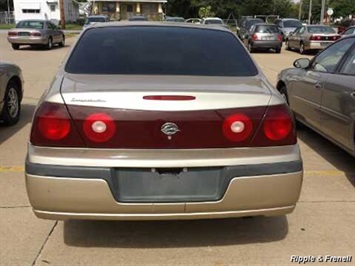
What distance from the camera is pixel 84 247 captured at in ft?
12.4

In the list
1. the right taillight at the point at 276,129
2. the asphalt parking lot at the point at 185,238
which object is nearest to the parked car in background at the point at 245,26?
the asphalt parking lot at the point at 185,238

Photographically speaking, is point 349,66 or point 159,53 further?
point 349,66

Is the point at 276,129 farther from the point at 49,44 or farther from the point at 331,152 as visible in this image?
the point at 49,44

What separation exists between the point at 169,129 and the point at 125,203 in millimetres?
553

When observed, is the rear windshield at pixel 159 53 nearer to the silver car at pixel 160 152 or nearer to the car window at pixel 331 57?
the silver car at pixel 160 152

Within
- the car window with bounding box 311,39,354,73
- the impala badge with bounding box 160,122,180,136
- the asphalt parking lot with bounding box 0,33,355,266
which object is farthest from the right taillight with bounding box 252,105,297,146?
the car window with bounding box 311,39,354,73

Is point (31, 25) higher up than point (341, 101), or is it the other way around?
point (341, 101)

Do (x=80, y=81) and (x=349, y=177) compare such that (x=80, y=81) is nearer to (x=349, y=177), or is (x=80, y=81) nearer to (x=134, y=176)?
(x=134, y=176)

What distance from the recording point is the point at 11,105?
311 inches

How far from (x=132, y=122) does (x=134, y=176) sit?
0.35 m

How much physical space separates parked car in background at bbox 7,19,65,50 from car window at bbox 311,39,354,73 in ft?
68.7

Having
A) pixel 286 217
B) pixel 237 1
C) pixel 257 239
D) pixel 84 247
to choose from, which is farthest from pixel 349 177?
pixel 237 1

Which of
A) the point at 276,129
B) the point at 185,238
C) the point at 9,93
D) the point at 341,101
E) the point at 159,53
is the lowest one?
the point at 185,238

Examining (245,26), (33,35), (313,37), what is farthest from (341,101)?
(245,26)
